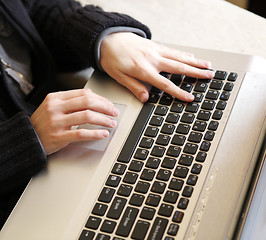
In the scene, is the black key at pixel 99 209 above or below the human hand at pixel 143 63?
below

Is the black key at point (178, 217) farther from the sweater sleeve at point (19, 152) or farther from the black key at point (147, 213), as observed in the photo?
the sweater sleeve at point (19, 152)

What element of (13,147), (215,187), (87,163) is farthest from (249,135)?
(13,147)

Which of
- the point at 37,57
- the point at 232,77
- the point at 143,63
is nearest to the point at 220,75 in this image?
the point at 232,77

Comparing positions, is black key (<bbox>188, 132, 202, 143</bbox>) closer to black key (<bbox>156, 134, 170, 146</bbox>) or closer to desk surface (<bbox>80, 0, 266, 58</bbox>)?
black key (<bbox>156, 134, 170, 146</bbox>)

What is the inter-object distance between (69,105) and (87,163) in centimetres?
10

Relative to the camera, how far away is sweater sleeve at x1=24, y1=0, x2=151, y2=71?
2.41 ft

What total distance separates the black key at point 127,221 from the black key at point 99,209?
3cm

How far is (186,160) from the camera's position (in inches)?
22.8

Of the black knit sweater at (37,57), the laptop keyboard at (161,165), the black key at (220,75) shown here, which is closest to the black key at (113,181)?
the laptop keyboard at (161,165)

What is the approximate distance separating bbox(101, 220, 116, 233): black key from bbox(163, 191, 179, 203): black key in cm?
7

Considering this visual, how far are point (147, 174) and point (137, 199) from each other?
4 centimetres

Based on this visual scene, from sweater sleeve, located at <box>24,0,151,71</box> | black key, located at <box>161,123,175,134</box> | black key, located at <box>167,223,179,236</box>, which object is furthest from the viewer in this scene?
sweater sleeve, located at <box>24,0,151,71</box>

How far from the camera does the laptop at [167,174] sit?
0.53 m

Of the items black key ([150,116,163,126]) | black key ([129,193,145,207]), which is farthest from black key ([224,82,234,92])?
→ black key ([129,193,145,207])
